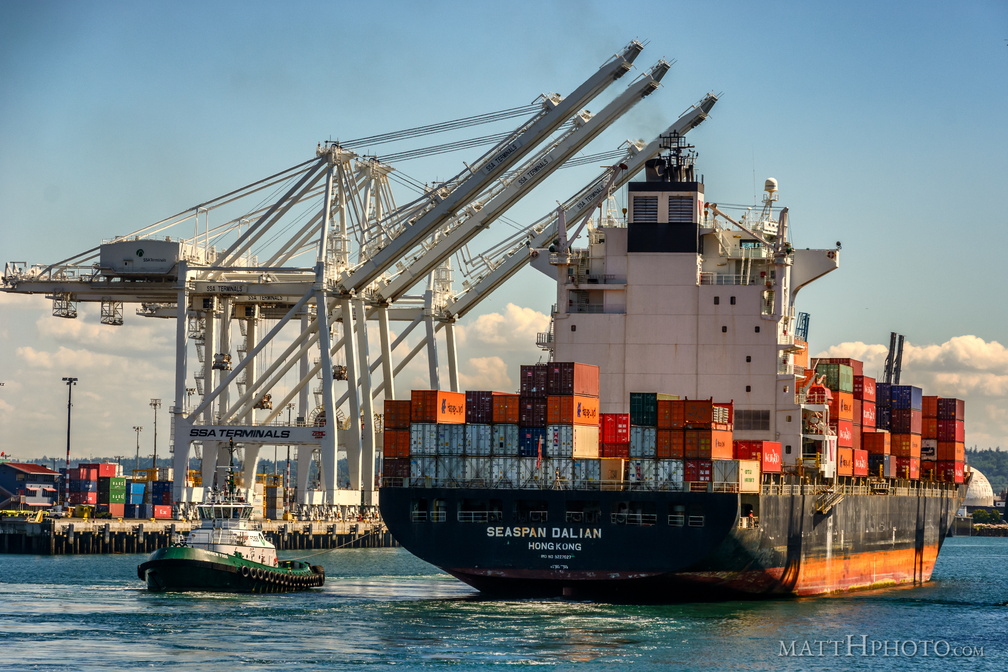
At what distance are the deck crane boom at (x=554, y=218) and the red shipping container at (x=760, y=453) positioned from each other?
1752 centimetres

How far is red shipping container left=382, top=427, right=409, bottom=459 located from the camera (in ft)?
144

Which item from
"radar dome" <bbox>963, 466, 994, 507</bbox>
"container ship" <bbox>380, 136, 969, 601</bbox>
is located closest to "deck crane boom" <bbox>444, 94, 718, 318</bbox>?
"container ship" <bbox>380, 136, 969, 601</bbox>

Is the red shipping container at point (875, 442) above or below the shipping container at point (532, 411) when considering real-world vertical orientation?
below

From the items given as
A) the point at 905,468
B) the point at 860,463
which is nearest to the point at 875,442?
the point at 860,463

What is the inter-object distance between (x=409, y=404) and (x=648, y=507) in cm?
783

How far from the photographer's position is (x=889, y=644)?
38.0 meters

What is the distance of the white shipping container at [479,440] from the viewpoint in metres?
42.8

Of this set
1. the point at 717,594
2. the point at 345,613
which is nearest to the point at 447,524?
the point at 345,613

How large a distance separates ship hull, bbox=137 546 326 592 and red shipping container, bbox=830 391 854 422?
61.7 feet

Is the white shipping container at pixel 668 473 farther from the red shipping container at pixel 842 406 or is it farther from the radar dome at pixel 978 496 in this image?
the radar dome at pixel 978 496

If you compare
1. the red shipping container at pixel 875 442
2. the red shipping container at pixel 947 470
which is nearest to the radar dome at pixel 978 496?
the red shipping container at pixel 947 470

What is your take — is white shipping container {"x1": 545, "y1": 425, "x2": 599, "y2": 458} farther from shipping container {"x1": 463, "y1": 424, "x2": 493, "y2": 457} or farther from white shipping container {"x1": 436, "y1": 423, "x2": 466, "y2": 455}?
white shipping container {"x1": 436, "y1": 423, "x2": 466, "y2": 455}

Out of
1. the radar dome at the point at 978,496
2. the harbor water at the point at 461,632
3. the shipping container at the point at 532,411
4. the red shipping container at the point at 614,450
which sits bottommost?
the radar dome at the point at 978,496

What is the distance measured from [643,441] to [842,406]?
1159 cm
